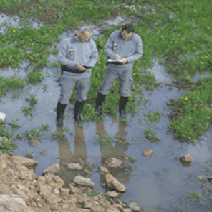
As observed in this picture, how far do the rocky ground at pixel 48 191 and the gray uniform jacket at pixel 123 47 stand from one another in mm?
2057

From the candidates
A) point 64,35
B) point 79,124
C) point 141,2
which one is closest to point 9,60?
point 64,35

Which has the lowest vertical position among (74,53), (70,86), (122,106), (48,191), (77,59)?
(48,191)

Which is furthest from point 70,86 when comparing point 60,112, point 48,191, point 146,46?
point 146,46

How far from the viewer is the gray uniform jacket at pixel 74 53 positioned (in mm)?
4594

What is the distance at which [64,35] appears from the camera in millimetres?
8398

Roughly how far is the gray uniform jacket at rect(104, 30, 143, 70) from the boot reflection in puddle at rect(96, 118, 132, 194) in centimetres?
135

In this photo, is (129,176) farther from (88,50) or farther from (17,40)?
(17,40)

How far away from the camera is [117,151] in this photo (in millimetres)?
5234

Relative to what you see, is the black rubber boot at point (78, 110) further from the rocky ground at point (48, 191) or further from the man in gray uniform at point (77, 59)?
the rocky ground at point (48, 191)

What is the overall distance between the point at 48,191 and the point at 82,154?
1230mm

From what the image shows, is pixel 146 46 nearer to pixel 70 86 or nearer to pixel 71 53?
pixel 70 86

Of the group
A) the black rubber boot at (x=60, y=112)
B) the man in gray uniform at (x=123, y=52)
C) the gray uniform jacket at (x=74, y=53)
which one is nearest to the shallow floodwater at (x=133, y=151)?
the black rubber boot at (x=60, y=112)

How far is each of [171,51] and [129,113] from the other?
10.5 feet

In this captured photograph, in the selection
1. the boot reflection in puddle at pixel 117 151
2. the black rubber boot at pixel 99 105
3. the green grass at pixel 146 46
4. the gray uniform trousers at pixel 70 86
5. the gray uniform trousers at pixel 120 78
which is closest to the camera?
the boot reflection in puddle at pixel 117 151
